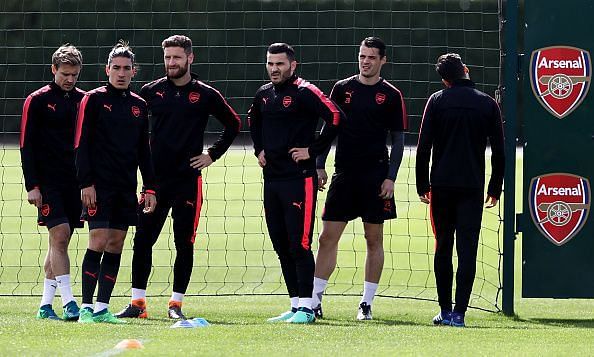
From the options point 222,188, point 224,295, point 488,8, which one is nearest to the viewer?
point 224,295

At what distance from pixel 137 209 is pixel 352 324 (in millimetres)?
1771

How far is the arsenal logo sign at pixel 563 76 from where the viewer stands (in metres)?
9.91

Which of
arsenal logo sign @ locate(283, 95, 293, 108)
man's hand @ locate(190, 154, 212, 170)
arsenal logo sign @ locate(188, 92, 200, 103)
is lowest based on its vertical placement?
man's hand @ locate(190, 154, 212, 170)

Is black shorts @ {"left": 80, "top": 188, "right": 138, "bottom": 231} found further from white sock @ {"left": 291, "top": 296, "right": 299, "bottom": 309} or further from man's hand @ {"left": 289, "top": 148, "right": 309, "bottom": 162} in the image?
white sock @ {"left": 291, "top": 296, "right": 299, "bottom": 309}

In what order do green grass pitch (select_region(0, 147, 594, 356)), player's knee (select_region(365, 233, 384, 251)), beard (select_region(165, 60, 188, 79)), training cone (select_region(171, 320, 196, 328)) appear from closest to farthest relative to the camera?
green grass pitch (select_region(0, 147, 594, 356)), training cone (select_region(171, 320, 196, 328)), beard (select_region(165, 60, 188, 79)), player's knee (select_region(365, 233, 384, 251))

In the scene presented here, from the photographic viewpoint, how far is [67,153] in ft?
31.0

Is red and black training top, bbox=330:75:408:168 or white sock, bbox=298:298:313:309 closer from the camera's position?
white sock, bbox=298:298:313:309

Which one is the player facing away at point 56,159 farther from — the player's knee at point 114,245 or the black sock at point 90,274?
the player's knee at point 114,245

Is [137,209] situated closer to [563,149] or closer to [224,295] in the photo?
[224,295]

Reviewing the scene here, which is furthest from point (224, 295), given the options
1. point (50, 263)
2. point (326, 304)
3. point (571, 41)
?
point (571, 41)

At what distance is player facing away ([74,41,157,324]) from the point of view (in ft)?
29.3

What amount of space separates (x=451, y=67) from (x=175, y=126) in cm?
208

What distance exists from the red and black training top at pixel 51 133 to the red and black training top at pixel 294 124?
145 centimetres

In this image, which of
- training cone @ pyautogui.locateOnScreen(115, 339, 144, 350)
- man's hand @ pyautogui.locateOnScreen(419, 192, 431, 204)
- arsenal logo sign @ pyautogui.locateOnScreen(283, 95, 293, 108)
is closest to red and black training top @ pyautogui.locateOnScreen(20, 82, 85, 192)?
arsenal logo sign @ pyautogui.locateOnScreen(283, 95, 293, 108)
